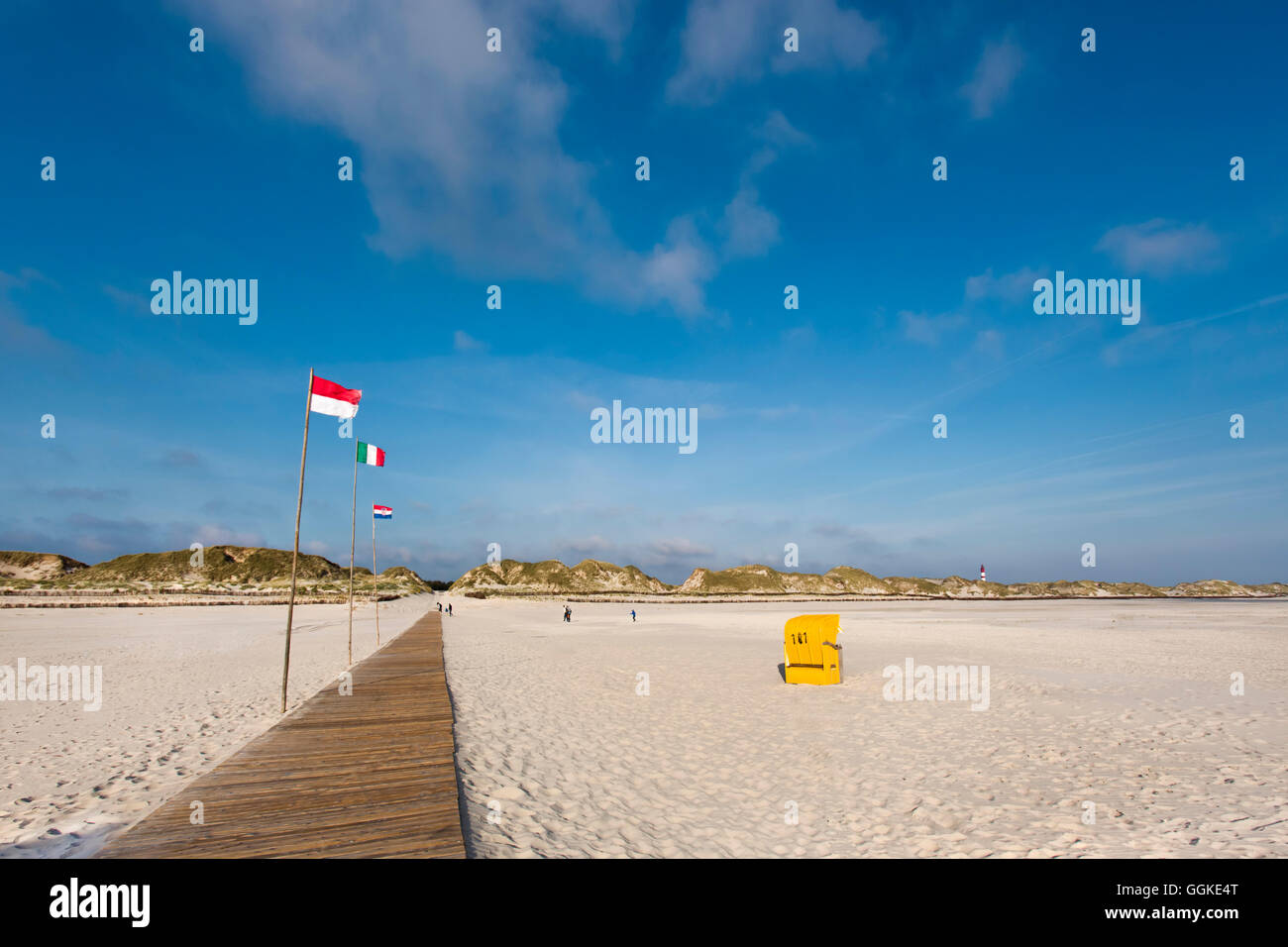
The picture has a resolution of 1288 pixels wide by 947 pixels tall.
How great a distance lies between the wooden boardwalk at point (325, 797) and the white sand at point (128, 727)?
1379 mm

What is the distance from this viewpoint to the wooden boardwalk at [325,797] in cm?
560

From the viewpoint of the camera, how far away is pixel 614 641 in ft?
102

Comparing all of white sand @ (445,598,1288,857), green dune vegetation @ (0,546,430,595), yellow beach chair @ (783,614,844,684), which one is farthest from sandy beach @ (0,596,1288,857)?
green dune vegetation @ (0,546,430,595)

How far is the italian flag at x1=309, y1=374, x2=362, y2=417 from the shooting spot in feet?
43.3

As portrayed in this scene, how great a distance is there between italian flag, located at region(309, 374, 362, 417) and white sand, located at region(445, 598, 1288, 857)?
811cm

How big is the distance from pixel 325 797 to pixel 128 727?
9.70 m

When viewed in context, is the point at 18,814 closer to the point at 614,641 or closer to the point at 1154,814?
the point at 1154,814

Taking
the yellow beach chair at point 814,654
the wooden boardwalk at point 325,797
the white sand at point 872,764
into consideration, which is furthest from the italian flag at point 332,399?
the yellow beach chair at point 814,654

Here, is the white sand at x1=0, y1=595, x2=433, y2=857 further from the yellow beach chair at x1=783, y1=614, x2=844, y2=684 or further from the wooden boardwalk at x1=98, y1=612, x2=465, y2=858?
the yellow beach chair at x1=783, y1=614, x2=844, y2=684
